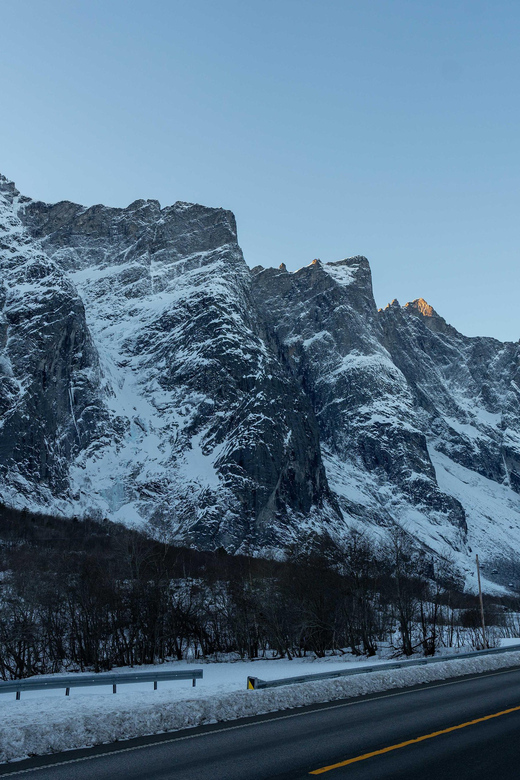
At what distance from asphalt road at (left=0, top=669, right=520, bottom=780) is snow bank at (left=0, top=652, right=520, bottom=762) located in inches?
22.1

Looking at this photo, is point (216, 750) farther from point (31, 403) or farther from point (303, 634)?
point (31, 403)

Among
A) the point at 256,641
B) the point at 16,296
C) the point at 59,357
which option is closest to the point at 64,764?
the point at 256,641

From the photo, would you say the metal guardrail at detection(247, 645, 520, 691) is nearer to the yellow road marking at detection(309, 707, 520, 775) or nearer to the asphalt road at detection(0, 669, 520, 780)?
the asphalt road at detection(0, 669, 520, 780)

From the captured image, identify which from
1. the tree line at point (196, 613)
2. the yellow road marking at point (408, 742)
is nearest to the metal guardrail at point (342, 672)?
the yellow road marking at point (408, 742)

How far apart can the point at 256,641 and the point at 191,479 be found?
122731 millimetres

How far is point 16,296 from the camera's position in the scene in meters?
192

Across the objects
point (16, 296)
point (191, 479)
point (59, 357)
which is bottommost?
point (191, 479)

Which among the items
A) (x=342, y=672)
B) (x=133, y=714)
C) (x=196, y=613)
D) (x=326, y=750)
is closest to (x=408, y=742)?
(x=326, y=750)

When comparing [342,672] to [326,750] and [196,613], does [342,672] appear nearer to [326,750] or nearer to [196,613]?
[326,750]

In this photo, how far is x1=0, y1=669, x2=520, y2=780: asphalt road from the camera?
1104 centimetres

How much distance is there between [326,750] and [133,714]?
5052 mm

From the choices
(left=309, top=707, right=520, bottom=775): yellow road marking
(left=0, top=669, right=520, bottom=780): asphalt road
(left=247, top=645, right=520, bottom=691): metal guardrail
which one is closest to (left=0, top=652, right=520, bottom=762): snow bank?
(left=0, top=669, right=520, bottom=780): asphalt road

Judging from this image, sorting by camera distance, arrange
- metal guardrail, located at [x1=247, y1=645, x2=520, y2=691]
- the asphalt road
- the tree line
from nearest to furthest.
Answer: the asphalt road < metal guardrail, located at [x1=247, y1=645, x2=520, y2=691] < the tree line

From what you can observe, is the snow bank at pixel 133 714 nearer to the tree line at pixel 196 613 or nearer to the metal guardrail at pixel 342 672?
the metal guardrail at pixel 342 672
